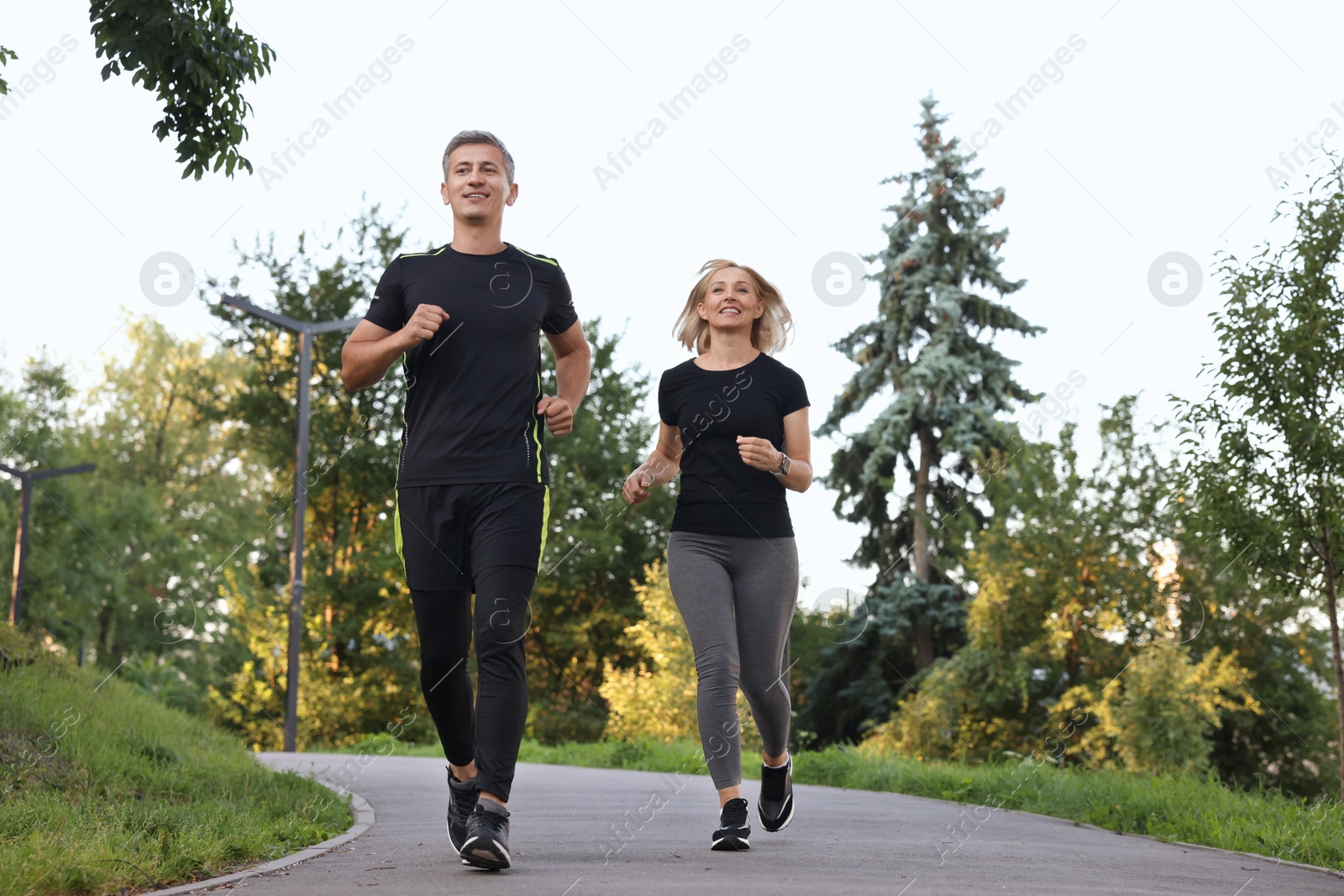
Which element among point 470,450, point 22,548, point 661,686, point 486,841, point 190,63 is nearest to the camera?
point 486,841

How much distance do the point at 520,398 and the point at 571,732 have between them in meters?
33.2

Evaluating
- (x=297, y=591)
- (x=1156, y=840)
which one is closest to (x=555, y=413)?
(x=1156, y=840)

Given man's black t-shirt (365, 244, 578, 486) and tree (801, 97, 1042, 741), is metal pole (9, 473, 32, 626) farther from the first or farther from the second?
man's black t-shirt (365, 244, 578, 486)

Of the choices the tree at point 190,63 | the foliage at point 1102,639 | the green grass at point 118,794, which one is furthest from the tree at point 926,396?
the tree at point 190,63

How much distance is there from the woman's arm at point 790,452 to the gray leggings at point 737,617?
254mm

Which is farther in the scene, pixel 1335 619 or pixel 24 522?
pixel 24 522

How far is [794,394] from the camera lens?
19.2 ft

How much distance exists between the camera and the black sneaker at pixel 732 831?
5.12 m

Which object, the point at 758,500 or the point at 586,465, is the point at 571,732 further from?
the point at 758,500

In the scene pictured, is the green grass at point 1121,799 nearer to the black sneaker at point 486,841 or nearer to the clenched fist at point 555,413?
the black sneaker at point 486,841

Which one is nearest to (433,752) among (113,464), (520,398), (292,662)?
(292,662)

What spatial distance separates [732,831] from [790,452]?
5.21 ft

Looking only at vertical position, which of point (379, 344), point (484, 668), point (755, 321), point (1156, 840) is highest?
point (755, 321)

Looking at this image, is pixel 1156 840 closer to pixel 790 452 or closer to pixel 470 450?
pixel 790 452
